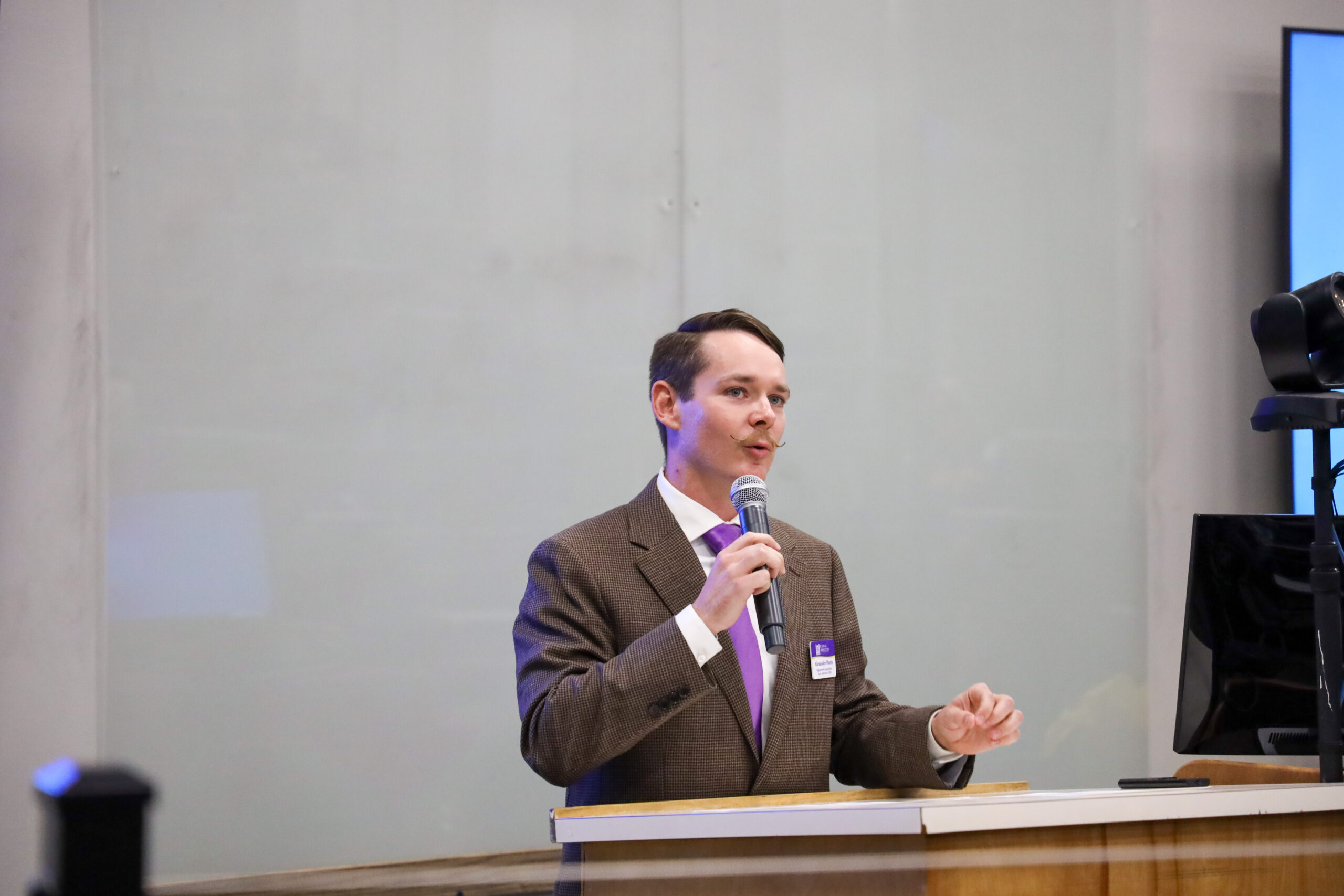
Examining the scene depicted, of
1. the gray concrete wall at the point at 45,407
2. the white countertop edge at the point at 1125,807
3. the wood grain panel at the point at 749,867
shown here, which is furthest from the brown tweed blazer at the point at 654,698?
the gray concrete wall at the point at 45,407

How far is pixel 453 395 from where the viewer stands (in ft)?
10.9

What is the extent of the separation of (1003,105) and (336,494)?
2550 millimetres

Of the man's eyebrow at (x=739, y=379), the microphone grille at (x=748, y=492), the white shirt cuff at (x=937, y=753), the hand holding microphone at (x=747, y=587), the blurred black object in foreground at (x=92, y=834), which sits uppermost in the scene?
the man's eyebrow at (x=739, y=379)

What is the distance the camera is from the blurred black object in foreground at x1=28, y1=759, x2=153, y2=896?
42 cm

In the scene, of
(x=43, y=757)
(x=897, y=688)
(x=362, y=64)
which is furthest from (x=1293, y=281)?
(x=43, y=757)

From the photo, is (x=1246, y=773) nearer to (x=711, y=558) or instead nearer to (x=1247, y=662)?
(x=1247, y=662)

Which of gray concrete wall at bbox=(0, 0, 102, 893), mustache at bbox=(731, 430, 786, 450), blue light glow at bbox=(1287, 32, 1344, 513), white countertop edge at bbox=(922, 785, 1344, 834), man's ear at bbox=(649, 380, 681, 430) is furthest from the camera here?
blue light glow at bbox=(1287, 32, 1344, 513)

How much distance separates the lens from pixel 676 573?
1928mm

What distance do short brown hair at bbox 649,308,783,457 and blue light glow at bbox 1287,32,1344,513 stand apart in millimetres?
2548

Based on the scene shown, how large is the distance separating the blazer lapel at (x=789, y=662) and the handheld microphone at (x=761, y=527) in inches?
1.2

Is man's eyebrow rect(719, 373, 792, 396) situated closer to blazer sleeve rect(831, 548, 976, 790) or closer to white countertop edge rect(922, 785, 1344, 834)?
blazer sleeve rect(831, 548, 976, 790)

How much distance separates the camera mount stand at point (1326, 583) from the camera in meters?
1.70

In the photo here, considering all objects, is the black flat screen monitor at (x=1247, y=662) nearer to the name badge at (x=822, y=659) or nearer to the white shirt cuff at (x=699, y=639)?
the name badge at (x=822, y=659)

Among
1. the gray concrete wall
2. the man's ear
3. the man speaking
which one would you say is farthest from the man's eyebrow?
the gray concrete wall
